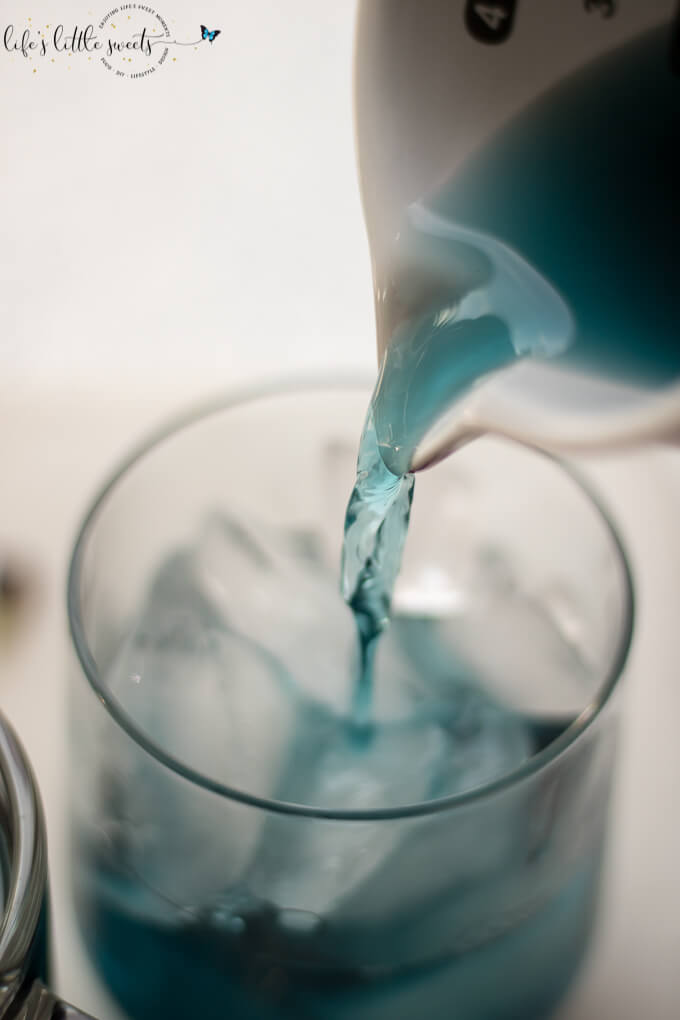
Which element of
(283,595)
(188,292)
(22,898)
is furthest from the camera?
(188,292)

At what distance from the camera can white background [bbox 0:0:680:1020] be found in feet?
1.94

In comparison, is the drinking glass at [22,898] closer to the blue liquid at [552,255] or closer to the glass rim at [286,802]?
the glass rim at [286,802]

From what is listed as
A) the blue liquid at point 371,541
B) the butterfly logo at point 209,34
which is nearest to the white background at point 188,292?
the butterfly logo at point 209,34

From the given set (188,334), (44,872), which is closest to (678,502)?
(188,334)

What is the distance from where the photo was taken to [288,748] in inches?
21.0

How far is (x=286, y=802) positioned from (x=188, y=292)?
376 millimetres

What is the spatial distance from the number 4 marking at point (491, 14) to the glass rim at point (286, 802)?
0.61 ft

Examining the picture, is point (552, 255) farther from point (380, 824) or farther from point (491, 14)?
point (380, 824)

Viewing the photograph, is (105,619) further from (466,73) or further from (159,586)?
(466,73)

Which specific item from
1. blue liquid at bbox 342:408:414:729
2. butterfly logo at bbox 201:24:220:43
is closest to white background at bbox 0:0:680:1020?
butterfly logo at bbox 201:24:220:43

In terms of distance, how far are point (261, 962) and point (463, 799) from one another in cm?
10

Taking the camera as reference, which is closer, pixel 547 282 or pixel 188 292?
pixel 547 282

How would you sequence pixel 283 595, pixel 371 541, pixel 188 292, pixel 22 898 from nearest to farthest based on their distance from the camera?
1. pixel 22 898
2. pixel 371 541
3. pixel 283 595
4. pixel 188 292

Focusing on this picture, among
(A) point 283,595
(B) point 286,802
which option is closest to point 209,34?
(A) point 283,595
